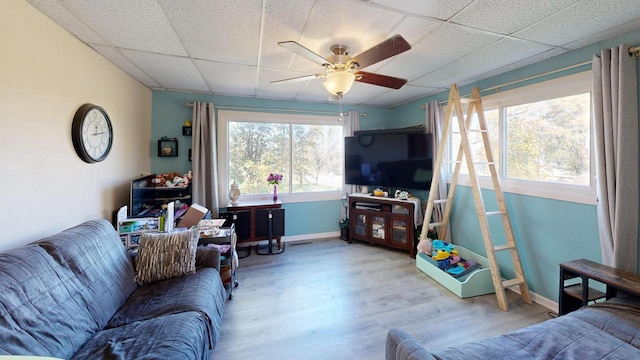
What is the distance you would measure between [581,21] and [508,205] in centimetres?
173

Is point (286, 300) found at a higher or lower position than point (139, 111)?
lower

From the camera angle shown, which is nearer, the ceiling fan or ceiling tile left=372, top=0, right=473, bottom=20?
ceiling tile left=372, top=0, right=473, bottom=20

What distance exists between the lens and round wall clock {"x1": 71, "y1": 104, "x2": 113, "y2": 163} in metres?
2.02

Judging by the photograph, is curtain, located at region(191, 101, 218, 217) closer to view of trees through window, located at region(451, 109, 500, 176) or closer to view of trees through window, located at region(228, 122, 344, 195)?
view of trees through window, located at region(228, 122, 344, 195)

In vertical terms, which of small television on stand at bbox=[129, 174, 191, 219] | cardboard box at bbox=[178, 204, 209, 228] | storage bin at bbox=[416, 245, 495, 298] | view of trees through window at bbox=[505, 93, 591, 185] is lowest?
storage bin at bbox=[416, 245, 495, 298]

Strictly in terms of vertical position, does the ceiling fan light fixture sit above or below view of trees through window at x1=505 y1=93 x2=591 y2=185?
above

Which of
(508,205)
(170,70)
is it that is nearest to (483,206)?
(508,205)

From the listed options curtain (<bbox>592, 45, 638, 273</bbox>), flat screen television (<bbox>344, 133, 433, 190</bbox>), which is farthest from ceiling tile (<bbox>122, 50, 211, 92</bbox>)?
curtain (<bbox>592, 45, 638, 273</bbox>)

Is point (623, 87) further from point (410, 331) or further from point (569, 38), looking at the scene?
point (410, 331)

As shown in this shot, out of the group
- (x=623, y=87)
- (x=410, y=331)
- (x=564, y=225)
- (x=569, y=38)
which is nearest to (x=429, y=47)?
(x=569, y=38)

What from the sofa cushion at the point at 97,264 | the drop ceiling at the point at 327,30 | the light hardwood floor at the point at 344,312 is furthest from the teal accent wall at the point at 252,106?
the sofa cushion at the point at 97,264

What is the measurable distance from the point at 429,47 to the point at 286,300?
2651mm

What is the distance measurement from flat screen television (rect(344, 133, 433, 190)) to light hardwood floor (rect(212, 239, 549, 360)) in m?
1.27

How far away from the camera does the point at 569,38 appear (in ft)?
6.41
